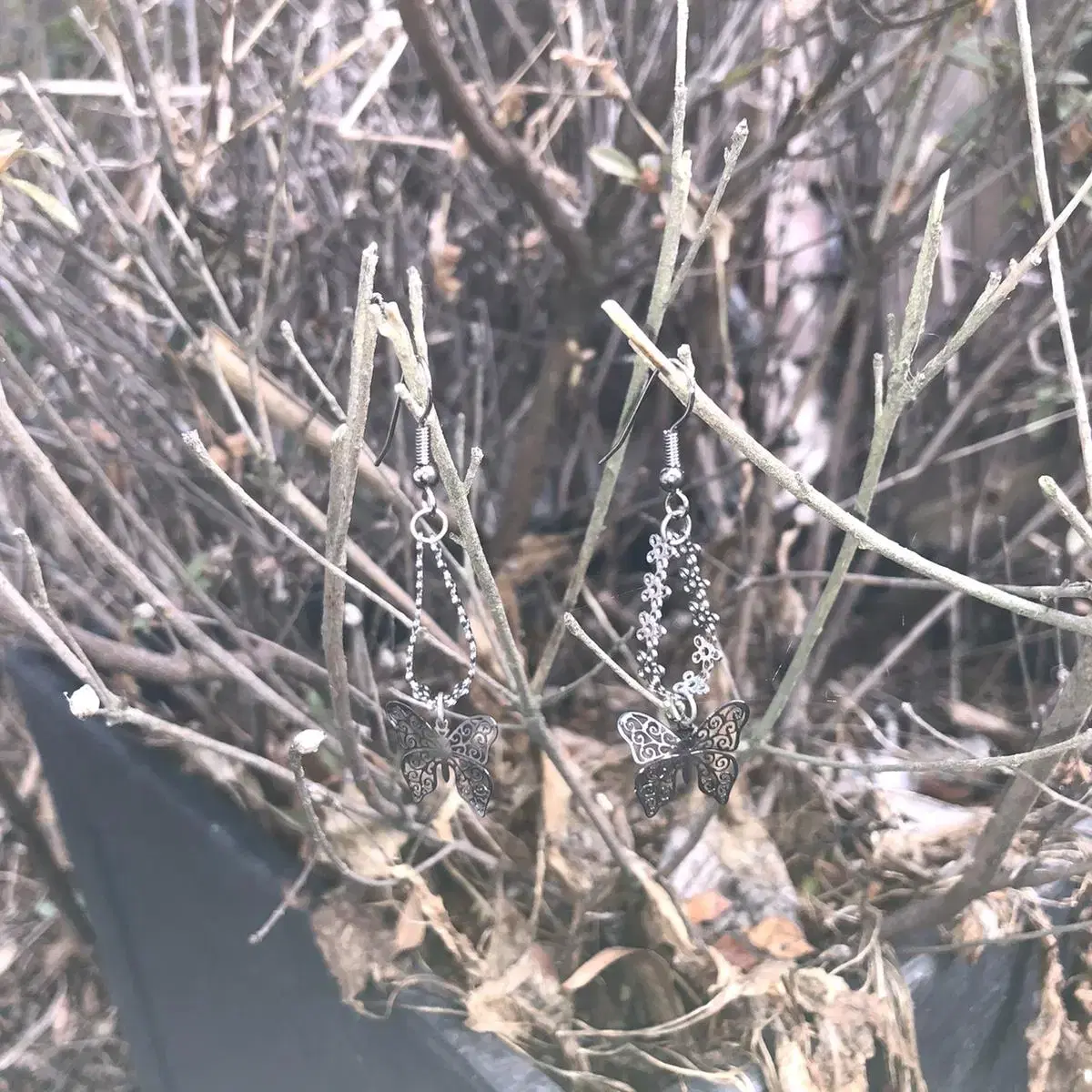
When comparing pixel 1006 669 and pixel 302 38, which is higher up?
pixel 302 38

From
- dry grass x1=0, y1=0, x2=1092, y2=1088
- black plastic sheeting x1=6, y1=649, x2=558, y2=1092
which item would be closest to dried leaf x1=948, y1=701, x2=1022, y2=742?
dry grass x1=0, y1=0, x2=1092, y2=1088

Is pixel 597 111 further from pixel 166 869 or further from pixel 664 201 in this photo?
pixel 166 869

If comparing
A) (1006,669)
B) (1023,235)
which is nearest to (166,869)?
(1006,669)

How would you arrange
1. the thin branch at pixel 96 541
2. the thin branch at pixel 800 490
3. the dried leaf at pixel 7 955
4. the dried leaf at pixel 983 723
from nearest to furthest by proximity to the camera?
1. the thin branch at pixel 800 490
2. the thin branch at pixel 96 541
3. the dried leaf at pixel 983 723
4. the dried leaf at pixel 7 955

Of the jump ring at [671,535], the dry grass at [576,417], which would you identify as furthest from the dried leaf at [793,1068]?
the jump ring at [671,535]

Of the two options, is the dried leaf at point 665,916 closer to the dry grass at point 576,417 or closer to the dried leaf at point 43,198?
the dry grass at point 576,417

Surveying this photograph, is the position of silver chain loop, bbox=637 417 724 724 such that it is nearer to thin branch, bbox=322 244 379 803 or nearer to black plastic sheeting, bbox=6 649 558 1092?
thin branch, bbox=322 244 379 803
